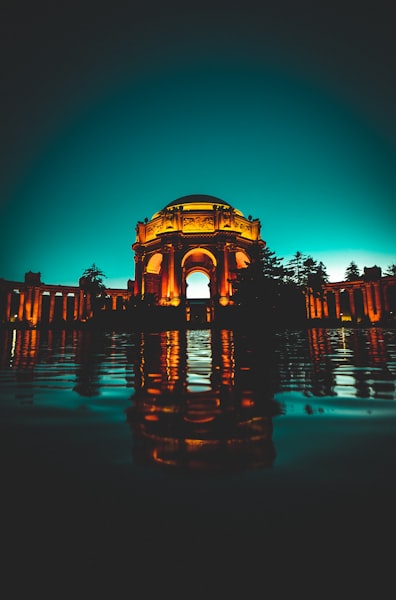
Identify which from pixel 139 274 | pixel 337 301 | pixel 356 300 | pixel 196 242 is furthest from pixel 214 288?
pixel 356 300

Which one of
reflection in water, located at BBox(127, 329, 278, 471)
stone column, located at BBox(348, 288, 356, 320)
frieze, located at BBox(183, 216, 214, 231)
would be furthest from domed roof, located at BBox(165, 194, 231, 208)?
reflection in water, located at BBox(127, 329, 278, 471)

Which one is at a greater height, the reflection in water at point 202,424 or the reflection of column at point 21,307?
the reflection of column at point 21,307

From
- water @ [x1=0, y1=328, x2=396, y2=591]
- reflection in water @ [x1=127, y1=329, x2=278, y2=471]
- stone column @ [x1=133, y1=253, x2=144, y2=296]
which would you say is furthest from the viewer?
stone column @ [x1=133, y1=253, x2=144, y2=296]

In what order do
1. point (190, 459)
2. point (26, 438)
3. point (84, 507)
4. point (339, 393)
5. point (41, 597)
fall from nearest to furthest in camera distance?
point (41, 597) < point (84, 507) < point (190, 459) < point (26, 438) < point (339, 393)

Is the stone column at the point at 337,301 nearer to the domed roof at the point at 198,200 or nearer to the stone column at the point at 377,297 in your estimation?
the stone column at the point at 377,297

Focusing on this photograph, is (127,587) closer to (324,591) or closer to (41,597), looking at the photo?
(41,597)

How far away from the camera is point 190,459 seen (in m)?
1.13

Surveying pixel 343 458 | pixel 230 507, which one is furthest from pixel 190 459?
pixel 343 458

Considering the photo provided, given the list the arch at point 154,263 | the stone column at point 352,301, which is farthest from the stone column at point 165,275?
the stone column at point 352,301

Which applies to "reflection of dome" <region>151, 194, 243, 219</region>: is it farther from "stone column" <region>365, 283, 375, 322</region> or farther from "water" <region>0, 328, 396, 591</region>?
"water" <region>0, 328, 396, 591</region>

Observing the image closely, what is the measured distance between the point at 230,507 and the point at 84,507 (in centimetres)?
40

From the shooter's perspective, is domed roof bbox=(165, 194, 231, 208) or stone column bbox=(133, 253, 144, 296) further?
stone column bbox=(133, 253, 144, 296)

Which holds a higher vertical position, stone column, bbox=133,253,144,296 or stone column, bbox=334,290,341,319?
stone column, bbox=133,253,144,296

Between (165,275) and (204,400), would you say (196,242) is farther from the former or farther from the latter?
(204,400)
